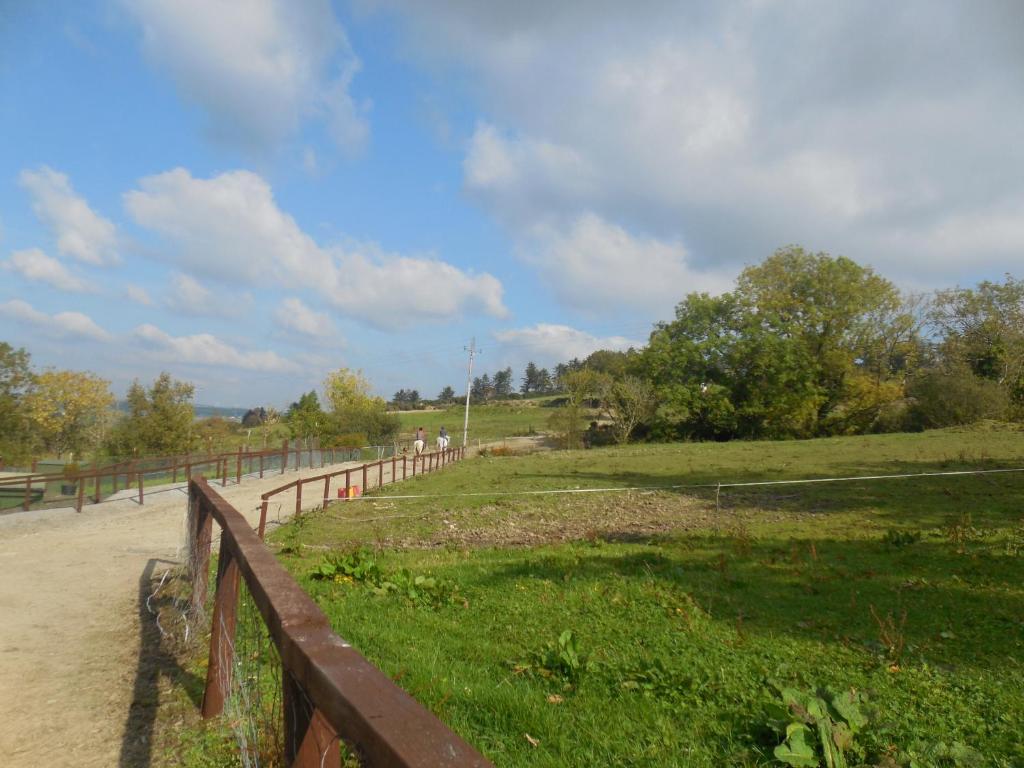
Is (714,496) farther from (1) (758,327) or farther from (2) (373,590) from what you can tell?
(1) (758,327)

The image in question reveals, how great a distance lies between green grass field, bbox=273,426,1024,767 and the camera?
361 cm

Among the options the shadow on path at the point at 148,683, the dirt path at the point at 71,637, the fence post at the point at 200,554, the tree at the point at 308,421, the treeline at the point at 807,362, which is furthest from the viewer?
the tree at the point at 308,421

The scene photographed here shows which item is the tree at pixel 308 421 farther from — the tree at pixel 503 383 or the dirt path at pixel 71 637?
the tree at pixel 503 383

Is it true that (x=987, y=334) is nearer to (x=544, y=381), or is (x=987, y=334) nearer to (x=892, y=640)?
(x=892, y=640)

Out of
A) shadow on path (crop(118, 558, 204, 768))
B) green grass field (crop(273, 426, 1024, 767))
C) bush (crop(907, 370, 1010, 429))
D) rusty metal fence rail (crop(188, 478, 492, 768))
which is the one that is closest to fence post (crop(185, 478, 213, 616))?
shadow on path (crop(118, 558, 204, 768))

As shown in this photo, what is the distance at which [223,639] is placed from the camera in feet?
12.6

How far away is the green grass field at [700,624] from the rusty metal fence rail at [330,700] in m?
1.69

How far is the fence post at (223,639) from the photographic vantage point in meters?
3.81

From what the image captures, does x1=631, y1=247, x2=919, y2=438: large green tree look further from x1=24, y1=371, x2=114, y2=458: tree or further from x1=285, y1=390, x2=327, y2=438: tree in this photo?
x1=24, y1=371, x2=114, y2=458: tree

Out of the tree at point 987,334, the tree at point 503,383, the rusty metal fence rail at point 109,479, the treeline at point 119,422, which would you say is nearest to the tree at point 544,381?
the tree at point 503,383

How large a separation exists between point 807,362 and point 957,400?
998 cm

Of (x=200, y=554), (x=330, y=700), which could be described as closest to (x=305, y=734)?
(x=330, y=700)

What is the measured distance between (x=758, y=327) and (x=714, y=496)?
129ft

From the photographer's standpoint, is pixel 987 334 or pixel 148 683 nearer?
pixel 148 683
